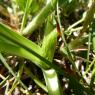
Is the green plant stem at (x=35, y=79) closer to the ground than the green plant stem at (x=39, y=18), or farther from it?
closer to the ground

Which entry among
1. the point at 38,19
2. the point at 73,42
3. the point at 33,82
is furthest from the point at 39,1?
the point at 33,82

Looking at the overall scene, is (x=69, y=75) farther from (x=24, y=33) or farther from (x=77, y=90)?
(x=24, y=33)

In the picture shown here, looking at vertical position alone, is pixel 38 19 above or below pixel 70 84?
above

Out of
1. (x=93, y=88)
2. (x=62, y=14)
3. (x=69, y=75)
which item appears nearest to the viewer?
(x=69, y=75)

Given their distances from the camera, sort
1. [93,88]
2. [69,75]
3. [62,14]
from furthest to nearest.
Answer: [62,14] → [93,88] → [69,75]

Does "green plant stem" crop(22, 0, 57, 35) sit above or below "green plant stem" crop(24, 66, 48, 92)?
above

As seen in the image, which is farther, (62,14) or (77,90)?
(62,14)

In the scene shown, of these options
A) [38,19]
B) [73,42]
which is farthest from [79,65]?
[38,19]

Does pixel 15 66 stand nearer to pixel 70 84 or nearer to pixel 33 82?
pixel 33 82

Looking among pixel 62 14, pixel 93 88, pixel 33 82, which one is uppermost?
pixel 62 14

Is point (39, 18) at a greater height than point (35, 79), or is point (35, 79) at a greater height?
point (39, 18)
